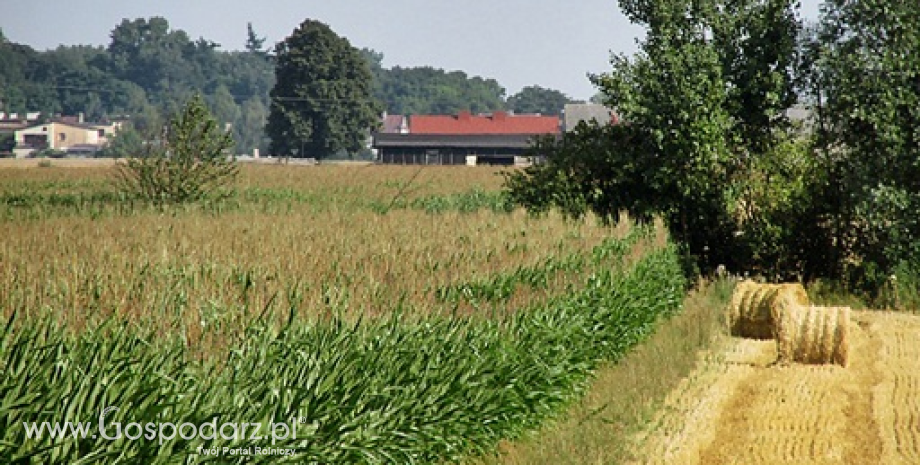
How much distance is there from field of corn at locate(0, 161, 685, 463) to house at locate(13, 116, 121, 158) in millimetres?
141227

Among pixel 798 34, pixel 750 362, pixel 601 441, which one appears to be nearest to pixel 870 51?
pixel 798 34

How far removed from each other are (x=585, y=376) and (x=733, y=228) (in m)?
15.4

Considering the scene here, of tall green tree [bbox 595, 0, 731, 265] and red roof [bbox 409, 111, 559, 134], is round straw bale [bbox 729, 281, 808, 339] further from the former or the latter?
red roof [bbox 409, 111, 559, 134]

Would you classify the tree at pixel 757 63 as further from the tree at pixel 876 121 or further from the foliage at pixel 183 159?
the foliage at pixel 183 159

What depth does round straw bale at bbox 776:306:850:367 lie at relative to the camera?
63.7ft

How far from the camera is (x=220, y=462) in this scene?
26.7 feet

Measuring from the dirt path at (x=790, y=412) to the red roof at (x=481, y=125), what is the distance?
93.5m

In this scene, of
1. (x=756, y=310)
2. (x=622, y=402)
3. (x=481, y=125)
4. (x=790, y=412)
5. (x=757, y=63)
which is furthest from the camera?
(x=481, y=125)

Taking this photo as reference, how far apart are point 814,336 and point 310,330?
36.1 ft

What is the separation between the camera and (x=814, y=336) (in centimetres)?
1958

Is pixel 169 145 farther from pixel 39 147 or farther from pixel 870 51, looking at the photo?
pixel 39 147

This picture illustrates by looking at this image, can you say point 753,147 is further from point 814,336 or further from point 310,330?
point 310,330

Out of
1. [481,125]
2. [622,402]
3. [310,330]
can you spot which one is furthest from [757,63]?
[481,125]

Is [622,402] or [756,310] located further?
[756,310]
